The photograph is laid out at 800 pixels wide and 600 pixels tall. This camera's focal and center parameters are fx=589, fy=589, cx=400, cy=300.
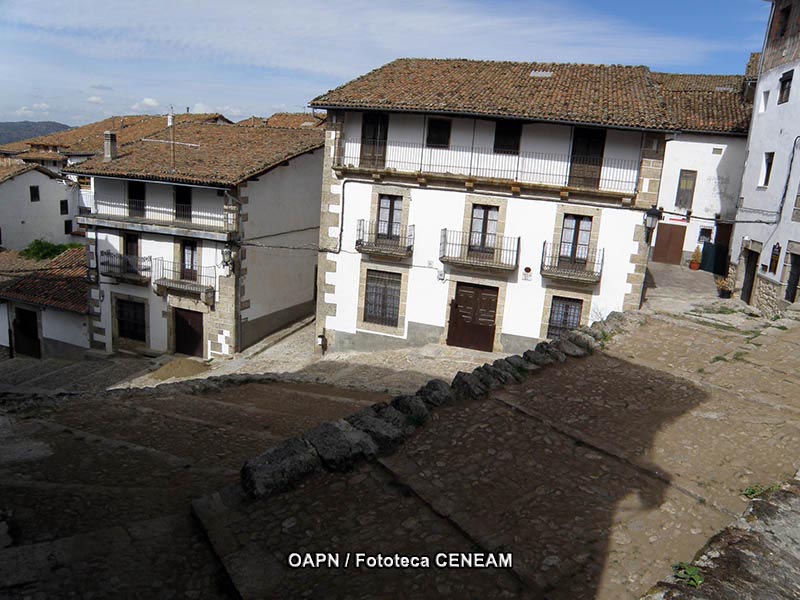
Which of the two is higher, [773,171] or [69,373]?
[773,171]

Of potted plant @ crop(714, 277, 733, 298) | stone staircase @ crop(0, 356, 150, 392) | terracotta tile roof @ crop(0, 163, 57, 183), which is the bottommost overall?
stone staircase @ crop(0, 356, 150, 392)

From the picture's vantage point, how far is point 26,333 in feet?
77.1

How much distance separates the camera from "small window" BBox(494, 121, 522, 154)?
680 inches

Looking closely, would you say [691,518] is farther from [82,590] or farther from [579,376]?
[82,590]

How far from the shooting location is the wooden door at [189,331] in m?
Answer: 20.9

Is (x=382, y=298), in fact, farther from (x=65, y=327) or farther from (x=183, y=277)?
(x=65, y=327)

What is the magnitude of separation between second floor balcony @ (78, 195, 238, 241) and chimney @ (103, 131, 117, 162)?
1528 mm

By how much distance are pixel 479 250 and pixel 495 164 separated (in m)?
2.59

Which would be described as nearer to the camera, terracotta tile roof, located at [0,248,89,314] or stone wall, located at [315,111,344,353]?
stone wall, located at [315,111,344,353]

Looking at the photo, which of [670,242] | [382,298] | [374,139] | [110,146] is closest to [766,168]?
[670,242]

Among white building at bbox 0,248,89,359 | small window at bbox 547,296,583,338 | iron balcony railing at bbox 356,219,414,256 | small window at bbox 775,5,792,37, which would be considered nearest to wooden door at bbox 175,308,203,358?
white building at bbox 0,248,89,359

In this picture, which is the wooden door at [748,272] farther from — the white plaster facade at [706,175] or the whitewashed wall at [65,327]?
the whitewashed wall at [65,327]

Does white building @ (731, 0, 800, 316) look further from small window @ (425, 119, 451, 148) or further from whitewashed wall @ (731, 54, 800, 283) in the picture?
small window @ (425, 119, 451, 148)

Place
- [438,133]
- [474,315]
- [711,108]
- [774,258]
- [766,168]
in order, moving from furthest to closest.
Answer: [711,108], [766,168], [474,315], [438,133], [774,258]
